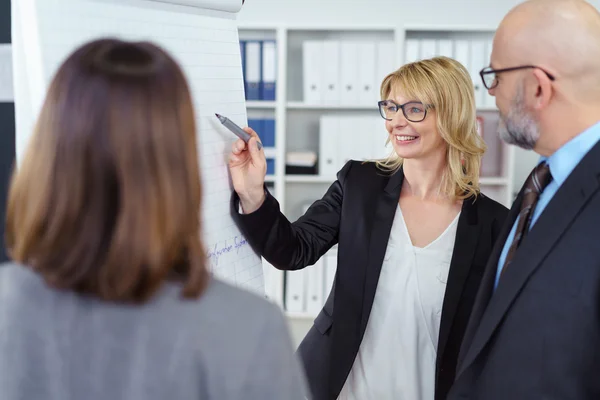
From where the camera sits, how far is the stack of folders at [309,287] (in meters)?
3.70

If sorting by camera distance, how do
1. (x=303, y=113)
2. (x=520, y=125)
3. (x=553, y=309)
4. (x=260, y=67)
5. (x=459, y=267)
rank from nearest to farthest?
(x=553, y=309), (x=520, y=125), (x=459, y=267), (x=260, y=67), (x=303, y=113)

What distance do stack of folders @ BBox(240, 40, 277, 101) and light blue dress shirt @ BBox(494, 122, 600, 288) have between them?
2542mm

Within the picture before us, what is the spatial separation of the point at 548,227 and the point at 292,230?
684 millimetres

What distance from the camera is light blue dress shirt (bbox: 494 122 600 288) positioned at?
3.85ft

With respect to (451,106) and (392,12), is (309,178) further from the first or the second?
(451,106)

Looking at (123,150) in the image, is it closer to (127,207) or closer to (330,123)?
(127,207)

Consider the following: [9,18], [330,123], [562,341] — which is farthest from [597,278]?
[330,123]

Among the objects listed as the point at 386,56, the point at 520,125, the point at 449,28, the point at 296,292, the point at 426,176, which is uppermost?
the point at 449,28

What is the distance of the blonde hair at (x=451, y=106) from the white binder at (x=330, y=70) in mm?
1856

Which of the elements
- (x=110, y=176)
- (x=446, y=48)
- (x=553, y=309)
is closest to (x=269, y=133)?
(x=446, y=48)

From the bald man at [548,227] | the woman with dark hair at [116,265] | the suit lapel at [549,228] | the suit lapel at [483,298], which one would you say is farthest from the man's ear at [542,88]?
the woman with dark hair at [116,265]

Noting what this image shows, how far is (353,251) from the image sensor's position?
1.68 meters

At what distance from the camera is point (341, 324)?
5.40ft

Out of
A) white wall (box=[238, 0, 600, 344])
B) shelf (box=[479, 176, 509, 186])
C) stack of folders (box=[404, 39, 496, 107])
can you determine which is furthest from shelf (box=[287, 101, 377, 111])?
shelf (box=[479, 176, 509, 186])
